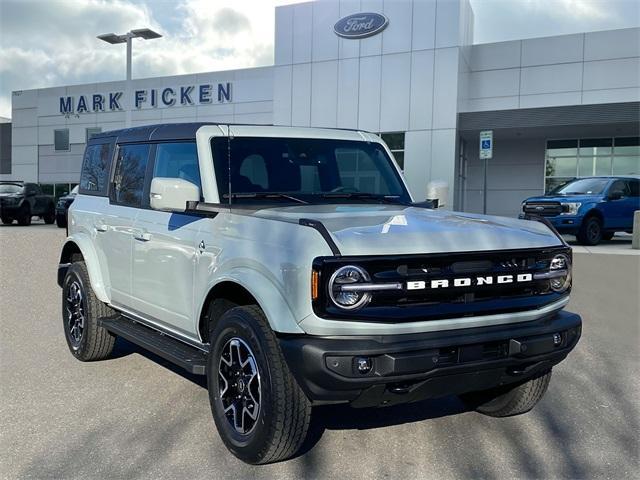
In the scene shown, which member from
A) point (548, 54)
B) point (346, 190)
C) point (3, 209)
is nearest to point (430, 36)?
point (548, 54)

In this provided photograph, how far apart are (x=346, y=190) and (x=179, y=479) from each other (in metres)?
2.30

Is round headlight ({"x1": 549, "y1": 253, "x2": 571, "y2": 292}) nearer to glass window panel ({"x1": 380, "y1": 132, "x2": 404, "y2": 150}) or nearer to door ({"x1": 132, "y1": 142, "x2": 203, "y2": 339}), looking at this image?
door ({"x1": 132, "y1": 142, "x2": 203, "y2": 339})

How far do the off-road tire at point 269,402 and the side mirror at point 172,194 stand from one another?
80 centimetres

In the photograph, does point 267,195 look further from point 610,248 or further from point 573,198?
point 610,248

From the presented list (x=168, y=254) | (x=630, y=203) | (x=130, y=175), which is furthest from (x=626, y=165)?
(x=168, y=254)

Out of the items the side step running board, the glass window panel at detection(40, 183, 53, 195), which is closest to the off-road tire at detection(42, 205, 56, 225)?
the glass window panel at detection(40, 183, 53, 195)

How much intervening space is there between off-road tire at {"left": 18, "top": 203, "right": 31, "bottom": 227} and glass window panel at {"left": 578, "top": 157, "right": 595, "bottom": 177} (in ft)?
67.8

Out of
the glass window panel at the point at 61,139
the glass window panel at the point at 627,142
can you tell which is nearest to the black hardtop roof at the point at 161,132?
the glass window panel at the point at 627,142

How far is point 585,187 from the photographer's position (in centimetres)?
1586

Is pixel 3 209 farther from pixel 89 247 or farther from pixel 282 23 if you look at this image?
pixel 89 247

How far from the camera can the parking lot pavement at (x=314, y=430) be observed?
332 centimetres

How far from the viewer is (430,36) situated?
21.5m

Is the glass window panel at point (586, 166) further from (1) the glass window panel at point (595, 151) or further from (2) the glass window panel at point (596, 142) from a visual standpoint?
(2) the glass window panel at point (596, 142)

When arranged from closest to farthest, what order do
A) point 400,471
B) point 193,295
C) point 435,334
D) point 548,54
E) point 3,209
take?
point 435,334, point 400,471, point 193,295, point 3,209, point 548,54
